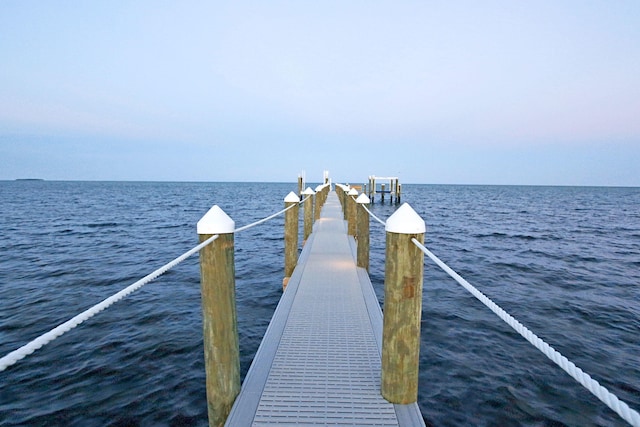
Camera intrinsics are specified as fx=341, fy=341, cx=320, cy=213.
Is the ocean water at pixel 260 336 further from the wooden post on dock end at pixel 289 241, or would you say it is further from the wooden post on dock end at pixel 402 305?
the wooden post on dock end at pixel 402 305

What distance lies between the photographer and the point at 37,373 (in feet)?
16.4

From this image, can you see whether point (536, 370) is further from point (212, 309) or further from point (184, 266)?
point (184, 266)

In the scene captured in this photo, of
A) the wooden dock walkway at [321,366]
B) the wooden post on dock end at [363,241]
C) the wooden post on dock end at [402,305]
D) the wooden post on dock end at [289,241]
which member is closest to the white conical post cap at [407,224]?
the wooden post on dock end at [402,305]

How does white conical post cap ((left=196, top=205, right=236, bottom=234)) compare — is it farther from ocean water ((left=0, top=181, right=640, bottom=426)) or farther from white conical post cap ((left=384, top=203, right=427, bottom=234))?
ocean water ((left=0, top=181, right=640, bottom=426))

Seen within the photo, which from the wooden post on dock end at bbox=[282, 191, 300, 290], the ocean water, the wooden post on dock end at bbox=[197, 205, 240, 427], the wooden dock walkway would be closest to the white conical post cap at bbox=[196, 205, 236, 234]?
the wooden post on dock end at bbox=[197, 205, 240, 427]

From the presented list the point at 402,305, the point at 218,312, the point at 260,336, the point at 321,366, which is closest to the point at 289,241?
the point at 260,336

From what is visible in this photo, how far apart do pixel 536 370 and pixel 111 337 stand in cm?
700

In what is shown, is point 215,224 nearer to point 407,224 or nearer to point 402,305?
point 407,224

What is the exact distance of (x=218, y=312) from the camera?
8.77 ft

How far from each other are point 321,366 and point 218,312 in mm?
1365

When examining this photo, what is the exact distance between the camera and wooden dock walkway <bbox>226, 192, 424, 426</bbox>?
2.75 meters

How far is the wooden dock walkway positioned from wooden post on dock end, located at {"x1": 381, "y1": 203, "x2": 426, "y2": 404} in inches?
8.2

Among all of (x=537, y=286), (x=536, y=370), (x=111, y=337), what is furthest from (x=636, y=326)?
(x=111, y=337)

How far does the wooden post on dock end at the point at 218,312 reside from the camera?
2.62m
